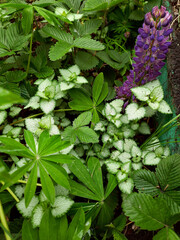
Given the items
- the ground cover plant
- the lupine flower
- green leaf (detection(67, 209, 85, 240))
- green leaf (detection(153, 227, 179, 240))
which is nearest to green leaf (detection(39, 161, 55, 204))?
→ the ground cover plant

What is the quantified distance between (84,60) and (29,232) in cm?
106

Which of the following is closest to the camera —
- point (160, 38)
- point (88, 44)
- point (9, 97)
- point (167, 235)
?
point (9, 97)

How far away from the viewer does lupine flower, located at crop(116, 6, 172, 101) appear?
1044mm

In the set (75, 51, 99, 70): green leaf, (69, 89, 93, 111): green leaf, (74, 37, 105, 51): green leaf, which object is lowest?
(69, 89, 93, 111): green leaf

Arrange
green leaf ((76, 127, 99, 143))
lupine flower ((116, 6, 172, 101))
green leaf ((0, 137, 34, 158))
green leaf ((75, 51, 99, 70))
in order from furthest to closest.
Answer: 1. green leaf ((75, 51, 99, 70))
2. green leaf ((76, 127, 99, 143))
3. lupine flower ((116, 6, 172, 101))
4. green leaf ((0, 137, 34, 158))

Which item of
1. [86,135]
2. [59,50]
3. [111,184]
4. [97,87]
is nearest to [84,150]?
[86,135]

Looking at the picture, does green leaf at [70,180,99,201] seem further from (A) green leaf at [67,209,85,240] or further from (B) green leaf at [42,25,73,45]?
(B) green leaf at [42,25,73,45]

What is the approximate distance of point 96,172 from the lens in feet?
3.75

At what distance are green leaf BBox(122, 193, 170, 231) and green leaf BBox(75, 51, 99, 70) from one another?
88 cm

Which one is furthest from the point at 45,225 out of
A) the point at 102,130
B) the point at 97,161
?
the point at 102,130

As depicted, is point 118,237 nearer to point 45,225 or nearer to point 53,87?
point 45,225

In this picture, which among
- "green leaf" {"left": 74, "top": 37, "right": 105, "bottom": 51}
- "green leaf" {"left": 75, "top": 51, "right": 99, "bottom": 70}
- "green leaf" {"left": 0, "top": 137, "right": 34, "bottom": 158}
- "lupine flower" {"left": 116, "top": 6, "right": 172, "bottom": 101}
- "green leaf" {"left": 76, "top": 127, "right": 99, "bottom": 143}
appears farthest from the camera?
"green leaf" {"left": 75, "top": 51, "right": 99, "bottom": 70}

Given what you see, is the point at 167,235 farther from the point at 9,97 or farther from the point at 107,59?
the point at 107,59

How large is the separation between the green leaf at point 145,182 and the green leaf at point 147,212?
111mm
